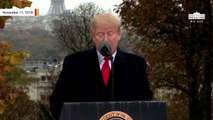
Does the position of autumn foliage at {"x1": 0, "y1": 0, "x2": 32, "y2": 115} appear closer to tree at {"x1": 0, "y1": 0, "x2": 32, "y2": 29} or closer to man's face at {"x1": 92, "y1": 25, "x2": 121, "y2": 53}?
tree at {"x1": 0, "y1": 0, "x2": 32, "y2": 29}

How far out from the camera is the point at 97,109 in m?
3.29

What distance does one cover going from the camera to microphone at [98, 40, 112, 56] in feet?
11.7

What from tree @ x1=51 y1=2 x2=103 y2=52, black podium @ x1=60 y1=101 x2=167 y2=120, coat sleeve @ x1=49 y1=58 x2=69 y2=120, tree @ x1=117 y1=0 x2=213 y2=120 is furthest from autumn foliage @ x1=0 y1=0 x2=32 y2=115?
tree @ x1=51 y1=2 x2=103 y2=52

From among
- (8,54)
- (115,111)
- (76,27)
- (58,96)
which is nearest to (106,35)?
(58,96)

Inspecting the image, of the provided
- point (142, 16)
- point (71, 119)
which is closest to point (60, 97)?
point (71, 119)

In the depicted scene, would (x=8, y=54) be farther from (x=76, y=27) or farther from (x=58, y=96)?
(x=76, y=27)

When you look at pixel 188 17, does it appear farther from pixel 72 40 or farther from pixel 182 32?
pixel 72 40

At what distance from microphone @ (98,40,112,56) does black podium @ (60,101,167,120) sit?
37 centimetres

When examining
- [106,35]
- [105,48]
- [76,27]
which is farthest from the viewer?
[76,27]

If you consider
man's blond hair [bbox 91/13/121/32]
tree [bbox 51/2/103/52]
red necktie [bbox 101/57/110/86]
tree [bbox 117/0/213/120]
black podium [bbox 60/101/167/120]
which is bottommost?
black podium [bbox 60/101/167/120]

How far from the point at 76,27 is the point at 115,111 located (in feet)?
145

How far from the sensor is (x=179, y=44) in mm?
27453

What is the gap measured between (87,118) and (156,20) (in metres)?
23.3

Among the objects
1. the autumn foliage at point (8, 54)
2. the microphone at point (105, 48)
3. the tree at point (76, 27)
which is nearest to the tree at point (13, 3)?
the autumn foliage at point (8, 54)
